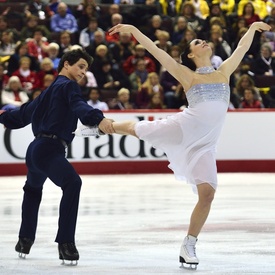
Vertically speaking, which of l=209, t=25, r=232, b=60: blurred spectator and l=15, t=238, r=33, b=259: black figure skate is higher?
l=15, t=238, r=33, b=259: black figure skate

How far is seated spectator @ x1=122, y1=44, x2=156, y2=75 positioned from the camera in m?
19.5

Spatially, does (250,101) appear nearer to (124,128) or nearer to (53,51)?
(53,51)

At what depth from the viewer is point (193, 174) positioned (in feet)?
26.0

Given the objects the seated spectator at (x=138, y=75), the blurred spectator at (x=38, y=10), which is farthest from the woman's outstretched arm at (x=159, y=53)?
the blurred spectator at (x=38, y=10)

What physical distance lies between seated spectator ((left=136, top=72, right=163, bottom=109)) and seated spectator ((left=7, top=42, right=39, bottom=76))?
1.85 meters

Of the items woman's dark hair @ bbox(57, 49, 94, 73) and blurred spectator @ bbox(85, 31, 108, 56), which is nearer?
woman's dark hair @ bbox(57, 49, 94, 73)

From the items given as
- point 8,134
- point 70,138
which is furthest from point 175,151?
point 8,134

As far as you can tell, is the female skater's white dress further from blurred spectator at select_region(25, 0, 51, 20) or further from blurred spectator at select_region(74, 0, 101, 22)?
blurred spectator at select_region(25, 0, 51, 20)

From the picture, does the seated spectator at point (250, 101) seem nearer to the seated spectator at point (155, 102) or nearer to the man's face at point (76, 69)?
the seated spectator at point (155, 102)

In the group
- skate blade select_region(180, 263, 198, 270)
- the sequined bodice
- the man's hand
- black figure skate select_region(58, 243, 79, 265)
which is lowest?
black figure skate select_region(58, 243, 79, 265)

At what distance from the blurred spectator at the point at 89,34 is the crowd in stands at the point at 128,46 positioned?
0.02 m

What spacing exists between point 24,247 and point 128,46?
11973 millimetres

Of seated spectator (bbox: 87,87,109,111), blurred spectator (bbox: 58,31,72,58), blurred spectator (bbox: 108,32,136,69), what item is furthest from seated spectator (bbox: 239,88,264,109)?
blurred spectator (bbox: 58,31,72,58)

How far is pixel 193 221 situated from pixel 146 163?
10.0 m
